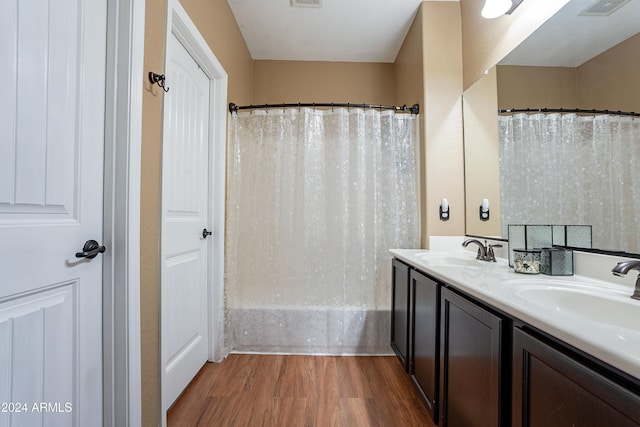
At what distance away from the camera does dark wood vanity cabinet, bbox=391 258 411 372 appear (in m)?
1.72

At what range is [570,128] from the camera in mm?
1281

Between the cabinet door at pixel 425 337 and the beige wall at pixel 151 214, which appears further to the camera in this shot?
the cabinet door at pixel 425 337

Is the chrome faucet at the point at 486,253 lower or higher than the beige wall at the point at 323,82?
lower

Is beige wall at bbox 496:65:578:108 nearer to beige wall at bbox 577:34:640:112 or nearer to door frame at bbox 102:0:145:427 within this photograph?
beige wall at bbox 577:34:640:112

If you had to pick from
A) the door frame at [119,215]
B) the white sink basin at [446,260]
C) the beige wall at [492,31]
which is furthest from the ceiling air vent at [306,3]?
the white sink basin at [446,260]

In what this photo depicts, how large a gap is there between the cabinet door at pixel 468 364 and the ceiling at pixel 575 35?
3.72 ft

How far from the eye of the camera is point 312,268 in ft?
7.25

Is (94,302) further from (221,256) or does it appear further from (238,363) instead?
(238,363)

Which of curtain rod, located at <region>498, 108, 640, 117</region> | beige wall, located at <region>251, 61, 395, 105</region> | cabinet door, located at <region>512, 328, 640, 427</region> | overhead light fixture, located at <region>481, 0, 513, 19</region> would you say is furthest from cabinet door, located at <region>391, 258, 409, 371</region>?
beige wall, located at <region>251, 61, 395, 105</region>

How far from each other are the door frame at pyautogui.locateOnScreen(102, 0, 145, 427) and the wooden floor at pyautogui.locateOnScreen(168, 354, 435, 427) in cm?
57

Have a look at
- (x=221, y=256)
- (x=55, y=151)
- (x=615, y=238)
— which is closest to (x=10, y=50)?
(x=55, y=151)

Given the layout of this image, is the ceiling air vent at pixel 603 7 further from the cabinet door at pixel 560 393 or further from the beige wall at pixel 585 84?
the cabinet door at pixel 560 393

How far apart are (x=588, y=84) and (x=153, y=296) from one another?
6.69ft

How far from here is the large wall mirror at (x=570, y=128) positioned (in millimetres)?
1037
